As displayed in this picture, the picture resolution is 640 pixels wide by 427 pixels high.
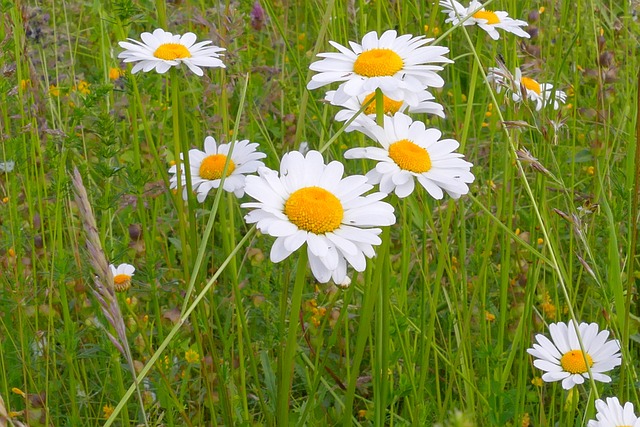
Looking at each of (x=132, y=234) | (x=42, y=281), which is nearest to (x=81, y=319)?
(x=42, y=281)

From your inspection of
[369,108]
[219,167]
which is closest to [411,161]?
[369,108]

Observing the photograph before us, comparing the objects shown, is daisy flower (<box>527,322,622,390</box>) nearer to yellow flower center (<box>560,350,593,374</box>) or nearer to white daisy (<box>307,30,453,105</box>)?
yellow flower center (<box>560,350,593,374</box>)

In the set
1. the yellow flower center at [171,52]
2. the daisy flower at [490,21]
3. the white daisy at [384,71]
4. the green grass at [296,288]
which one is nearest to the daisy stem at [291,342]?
the green grass at [296,288]

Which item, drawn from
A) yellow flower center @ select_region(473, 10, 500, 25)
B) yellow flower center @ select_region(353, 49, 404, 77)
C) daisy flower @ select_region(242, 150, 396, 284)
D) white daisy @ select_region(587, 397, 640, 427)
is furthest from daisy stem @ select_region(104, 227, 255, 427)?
yellow flower center @ select_region(473, 10, 500, 25)

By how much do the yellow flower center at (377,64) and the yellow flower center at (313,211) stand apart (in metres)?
0.24

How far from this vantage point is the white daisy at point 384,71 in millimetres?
1217

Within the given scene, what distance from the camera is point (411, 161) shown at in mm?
1237

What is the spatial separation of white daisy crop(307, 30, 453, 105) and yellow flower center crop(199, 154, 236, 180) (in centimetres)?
33

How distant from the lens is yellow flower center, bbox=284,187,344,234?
1.08m

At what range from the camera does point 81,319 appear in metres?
2.17

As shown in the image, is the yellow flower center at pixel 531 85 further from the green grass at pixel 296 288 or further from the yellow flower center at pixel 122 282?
the yellow flower center at pixel 122 282

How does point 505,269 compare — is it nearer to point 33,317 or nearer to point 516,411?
point 516,411

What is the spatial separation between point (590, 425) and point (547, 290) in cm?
111

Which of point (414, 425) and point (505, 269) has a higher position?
point (505, 269)
